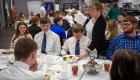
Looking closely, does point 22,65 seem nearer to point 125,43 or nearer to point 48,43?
point 125,43

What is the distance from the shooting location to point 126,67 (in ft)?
5.41

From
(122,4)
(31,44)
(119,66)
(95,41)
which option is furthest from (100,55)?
(122,4)

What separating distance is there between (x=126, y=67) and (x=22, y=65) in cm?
99

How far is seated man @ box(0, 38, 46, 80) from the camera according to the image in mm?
2291

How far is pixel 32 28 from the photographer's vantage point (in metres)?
5.80

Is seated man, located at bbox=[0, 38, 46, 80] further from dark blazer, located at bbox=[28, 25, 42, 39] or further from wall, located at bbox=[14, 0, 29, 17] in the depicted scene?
wall, located at bbox=[14, 0, 29, 17]

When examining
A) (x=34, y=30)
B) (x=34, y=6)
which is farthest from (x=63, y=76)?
(x=34, y=6)

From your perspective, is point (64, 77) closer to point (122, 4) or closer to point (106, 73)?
point (106, 73)

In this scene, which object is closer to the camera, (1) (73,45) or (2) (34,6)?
(1) (73,45)

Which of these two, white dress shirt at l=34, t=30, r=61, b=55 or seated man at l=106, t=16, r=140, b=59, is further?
white dress shirt at l=34, t=30, r=61, b=55

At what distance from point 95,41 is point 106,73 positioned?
93 cm

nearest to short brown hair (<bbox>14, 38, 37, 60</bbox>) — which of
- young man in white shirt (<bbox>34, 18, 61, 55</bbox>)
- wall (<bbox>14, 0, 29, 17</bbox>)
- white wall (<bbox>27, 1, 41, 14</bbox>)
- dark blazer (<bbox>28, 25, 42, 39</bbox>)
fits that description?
young man in white shirt (<bbox>34, 18, 61, 55</bbox>)

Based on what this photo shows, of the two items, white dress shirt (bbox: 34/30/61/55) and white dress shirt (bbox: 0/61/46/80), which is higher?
white dress shirt (bbox: 0/61/46/80)

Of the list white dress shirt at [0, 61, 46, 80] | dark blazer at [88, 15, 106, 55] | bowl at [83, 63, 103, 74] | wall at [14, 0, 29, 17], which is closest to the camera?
white dress shirt at [0, 61, 46, 80]
